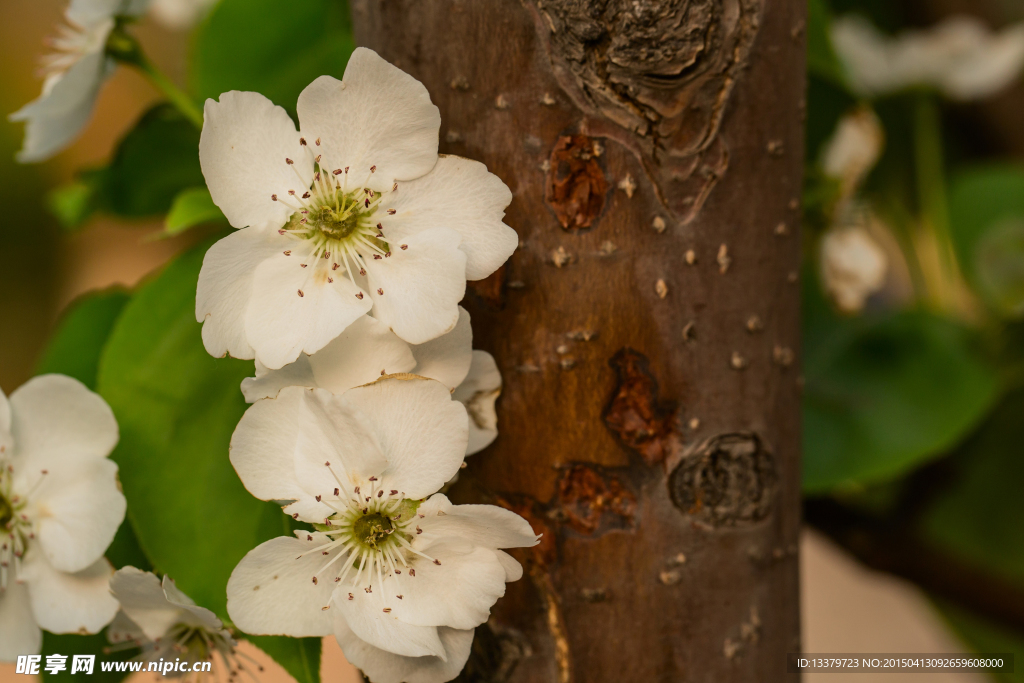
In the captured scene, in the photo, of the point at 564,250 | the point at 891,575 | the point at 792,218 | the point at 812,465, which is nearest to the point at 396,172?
the point at 564,250

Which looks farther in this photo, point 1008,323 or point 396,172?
point 1008,323

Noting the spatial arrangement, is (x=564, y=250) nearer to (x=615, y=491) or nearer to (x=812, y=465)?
(x=615, y=491)

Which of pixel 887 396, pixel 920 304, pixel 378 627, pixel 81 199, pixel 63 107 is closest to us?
pixel 378 627

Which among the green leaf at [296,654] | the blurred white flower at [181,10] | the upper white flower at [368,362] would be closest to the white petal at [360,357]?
the upper white flower at [368,362]

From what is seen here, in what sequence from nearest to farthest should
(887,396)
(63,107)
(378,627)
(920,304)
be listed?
(378,627) < (63,107) < (887,396) < (920,304)

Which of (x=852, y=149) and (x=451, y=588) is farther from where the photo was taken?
(x=852, y=149)

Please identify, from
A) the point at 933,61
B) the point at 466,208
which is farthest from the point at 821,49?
the point at 466,208

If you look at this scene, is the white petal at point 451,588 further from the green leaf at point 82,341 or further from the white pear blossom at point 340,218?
the green leaf at point 82,341

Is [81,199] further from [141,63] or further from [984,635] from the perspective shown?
[984,635]
